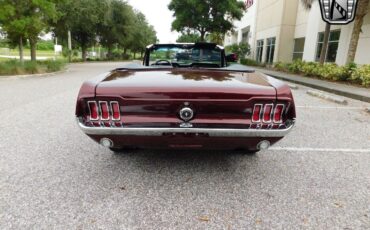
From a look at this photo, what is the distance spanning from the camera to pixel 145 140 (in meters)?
2.70

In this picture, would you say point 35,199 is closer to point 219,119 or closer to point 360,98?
point 219,119

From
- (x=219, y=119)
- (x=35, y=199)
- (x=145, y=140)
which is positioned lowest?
(x=35, y=199)

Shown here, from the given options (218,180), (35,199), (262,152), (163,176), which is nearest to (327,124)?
(262,152)

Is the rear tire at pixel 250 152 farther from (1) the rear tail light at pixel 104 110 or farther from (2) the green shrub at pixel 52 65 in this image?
(2) the green shrub at pixel 52 65

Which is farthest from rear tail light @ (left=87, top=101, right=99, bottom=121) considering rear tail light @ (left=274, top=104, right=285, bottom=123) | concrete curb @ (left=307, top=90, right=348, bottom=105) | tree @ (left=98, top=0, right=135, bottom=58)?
tree @ (left=98, top=0, right=135, bottom=58)

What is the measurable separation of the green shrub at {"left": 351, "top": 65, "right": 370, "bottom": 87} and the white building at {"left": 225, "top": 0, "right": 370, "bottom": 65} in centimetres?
298

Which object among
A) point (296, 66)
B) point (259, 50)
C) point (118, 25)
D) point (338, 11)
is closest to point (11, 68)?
point (296, 66)

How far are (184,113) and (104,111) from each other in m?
0.74

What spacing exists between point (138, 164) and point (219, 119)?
1.31 m

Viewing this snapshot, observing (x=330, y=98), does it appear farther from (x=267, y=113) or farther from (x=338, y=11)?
(x=338, y=11)

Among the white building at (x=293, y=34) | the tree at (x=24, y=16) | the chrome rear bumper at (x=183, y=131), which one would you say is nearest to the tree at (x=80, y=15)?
the tree at (x=24, y=16)

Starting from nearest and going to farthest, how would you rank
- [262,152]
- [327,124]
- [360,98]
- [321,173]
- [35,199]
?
1. [35,199]
2. [321,173]
3. [262,152]
4. [327,124]
5. [360,98]

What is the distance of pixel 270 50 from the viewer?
2858 cm

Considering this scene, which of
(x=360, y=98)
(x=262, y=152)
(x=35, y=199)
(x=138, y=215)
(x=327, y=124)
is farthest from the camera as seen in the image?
(x=360, y=98)
